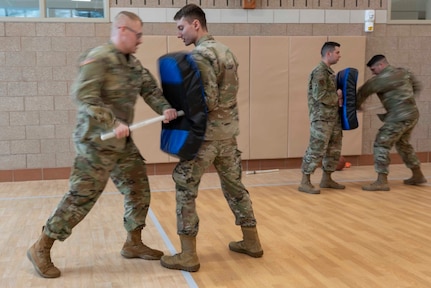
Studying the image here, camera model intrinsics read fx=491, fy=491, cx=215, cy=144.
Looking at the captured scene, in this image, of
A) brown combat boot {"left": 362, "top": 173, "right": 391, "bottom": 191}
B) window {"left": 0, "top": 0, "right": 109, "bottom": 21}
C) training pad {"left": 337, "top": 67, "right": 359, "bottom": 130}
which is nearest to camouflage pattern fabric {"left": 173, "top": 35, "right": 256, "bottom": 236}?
training pad {"left": 337, "top": 67, "right": 359, "bottom": 130}

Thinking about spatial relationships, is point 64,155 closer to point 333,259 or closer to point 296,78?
point 296,78

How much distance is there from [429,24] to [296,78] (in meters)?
2.50

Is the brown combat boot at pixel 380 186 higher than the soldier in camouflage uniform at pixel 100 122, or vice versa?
the soldier in camouflage uniform at pixel 100 122

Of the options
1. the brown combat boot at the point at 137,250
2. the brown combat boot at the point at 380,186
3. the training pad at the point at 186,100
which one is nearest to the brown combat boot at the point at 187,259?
the brown combat boot at the point at 137,250

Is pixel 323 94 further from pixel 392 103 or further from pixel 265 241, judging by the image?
pixel 265 241

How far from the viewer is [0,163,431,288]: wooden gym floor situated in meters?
3.29

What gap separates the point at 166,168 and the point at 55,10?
2.79m

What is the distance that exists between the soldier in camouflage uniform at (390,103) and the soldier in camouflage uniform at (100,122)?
3576 millimetres

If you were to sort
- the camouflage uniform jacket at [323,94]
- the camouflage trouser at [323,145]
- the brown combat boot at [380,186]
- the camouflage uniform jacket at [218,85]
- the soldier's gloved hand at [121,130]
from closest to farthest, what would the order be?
the soldier's gloved hand at [121,130] < the camouflage uniform jacket at [218,85] < the camouflage uniform jacket at [323,94] < the camouflage trouser at [323,145] < the brown combat boot at [380,186]

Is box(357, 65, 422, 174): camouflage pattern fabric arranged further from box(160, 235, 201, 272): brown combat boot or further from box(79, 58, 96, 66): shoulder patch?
box(79, 58, 96, 66): shoulder patch

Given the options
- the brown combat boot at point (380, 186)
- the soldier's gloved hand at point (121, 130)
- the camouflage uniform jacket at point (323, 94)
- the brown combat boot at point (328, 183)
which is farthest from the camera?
the brown combat boot at point (328, 183)

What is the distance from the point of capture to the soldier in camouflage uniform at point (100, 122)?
10.2ft

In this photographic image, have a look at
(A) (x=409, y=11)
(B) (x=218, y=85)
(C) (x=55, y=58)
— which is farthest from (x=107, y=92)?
(A) (x=409, y=11)

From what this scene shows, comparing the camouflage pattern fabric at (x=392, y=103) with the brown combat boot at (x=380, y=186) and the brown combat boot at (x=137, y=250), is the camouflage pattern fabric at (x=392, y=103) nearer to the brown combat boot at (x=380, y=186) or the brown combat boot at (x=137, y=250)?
the brown combat boot at (x=380, y=186)
